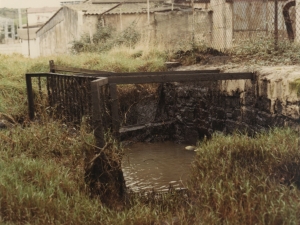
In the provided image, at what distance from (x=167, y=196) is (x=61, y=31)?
21681mm

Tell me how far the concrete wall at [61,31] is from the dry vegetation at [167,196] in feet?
51.3

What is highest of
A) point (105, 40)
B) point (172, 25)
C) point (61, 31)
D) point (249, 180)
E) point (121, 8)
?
point (121, 8)

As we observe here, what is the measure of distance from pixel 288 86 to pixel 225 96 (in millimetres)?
2390

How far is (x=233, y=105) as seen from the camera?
8539mm

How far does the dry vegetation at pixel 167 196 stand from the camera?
4324mm

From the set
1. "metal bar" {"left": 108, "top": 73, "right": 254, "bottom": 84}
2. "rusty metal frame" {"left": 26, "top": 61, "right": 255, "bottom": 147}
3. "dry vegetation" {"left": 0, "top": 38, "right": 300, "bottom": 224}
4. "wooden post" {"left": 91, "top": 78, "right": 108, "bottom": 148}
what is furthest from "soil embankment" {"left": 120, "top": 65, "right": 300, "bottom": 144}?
"wooden post" {"left": 91, "top": 78, "right": 108, "bottom": 148}

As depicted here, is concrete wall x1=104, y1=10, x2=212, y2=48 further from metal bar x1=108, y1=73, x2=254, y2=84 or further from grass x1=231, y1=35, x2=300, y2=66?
metal bar x1=108, y1=73, x2=254, y2=84

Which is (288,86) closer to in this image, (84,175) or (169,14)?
(84,175)

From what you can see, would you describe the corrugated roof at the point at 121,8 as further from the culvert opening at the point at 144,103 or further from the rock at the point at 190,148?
the rock at the point at 190,148

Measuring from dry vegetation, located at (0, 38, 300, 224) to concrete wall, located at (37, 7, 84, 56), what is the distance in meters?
15.6

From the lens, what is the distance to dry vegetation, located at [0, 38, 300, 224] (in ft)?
14.2

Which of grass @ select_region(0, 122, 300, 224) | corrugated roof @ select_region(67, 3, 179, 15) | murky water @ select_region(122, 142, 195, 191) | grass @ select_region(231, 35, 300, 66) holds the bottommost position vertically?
murky water @ select_region(122, 142, 195, 191)

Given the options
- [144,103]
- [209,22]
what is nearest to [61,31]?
[209,22]

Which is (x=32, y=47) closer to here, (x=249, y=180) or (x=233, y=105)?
(x=233, y=105)
